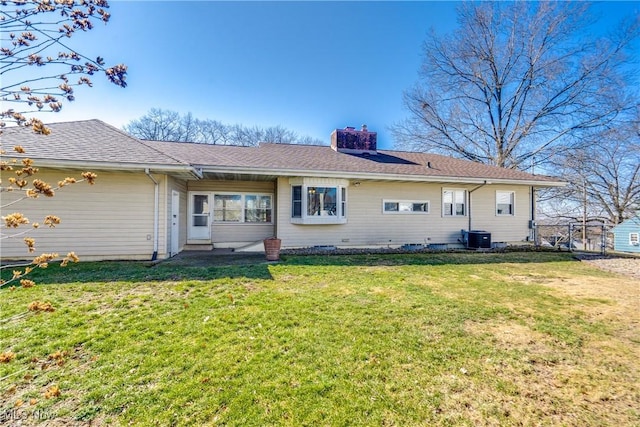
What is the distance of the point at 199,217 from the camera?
417 inches

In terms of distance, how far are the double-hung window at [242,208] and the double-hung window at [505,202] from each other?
9247 mm

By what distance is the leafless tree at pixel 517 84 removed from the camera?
1730cm

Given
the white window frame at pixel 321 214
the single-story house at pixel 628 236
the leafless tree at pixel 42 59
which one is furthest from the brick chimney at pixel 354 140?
the single-story house at pixel 628 236

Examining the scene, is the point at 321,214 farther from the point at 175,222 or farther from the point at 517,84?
the point at 517,84

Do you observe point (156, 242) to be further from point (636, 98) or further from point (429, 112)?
point (636, 98)

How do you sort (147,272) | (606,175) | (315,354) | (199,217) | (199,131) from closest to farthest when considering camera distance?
(315,354) → (147,272) → (199,217) → (606,175) → (199,131)

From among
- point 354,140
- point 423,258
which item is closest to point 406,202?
point 423,258

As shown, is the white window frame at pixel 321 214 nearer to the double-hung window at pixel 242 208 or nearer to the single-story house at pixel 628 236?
the double-hung window at pixel 242 208

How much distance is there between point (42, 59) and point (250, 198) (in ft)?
30.2

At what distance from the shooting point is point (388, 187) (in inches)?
424

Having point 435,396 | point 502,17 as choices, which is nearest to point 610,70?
point 502,17

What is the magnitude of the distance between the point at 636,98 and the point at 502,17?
9.01m

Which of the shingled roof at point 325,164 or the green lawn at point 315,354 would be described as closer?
the green lawn at point 315,354

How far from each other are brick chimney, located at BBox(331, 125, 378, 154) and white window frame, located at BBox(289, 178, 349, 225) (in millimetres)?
4041
